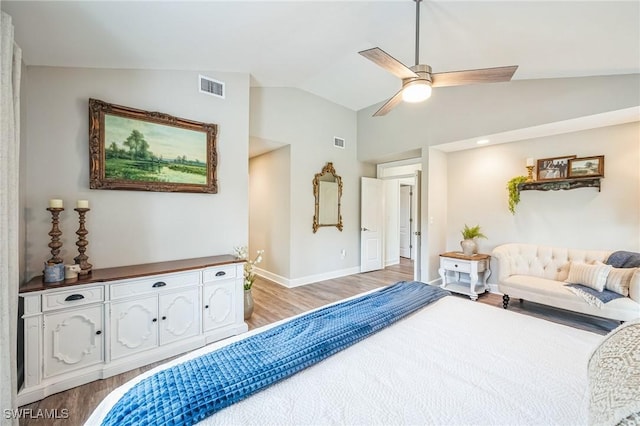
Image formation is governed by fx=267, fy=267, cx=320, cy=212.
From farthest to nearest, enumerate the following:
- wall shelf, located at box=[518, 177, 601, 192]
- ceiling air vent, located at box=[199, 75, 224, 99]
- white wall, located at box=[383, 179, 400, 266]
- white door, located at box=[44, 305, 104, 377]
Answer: white wall, located at box=[383, 179, 400, 266], wall shelf, located at box=[518, 177, 601, 192], ceiling air vent, located at box=[199, 75, 224, 99], white door, located at box=[44, 305, 104, 377]

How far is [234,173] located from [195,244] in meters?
0.96

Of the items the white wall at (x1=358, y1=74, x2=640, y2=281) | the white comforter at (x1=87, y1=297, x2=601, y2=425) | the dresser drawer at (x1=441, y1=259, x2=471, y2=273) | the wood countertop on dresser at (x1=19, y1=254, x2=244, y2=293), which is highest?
the white wall at (x1=358, y1=74, x2=640, y2=281)

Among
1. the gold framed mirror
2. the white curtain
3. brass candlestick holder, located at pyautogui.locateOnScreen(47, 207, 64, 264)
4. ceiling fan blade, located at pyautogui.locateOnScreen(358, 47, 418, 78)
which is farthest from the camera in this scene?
the gold framed mirror

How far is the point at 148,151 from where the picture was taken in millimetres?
2699

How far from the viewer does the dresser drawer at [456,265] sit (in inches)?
156

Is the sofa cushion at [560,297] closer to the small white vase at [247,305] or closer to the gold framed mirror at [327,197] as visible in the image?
the gold framed mirror at [327,197]

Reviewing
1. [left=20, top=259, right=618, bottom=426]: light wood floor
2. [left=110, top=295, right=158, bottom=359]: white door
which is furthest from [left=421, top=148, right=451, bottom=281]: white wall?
[left=110, top=295, right=158, bottom=359]: white door

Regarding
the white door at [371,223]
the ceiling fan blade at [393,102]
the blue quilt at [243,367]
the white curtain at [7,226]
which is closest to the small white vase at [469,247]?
the white door at [371,223]

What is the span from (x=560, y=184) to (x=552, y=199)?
0.28m

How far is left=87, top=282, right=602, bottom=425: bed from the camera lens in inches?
36.2

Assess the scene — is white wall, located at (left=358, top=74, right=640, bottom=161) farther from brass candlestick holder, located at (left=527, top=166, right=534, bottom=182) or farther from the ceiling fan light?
the ceiling fan light

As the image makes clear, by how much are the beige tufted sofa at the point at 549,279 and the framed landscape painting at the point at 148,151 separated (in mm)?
3852

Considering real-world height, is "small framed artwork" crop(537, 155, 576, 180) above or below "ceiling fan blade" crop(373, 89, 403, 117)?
below

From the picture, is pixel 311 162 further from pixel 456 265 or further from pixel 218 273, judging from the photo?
pixel 456 265
